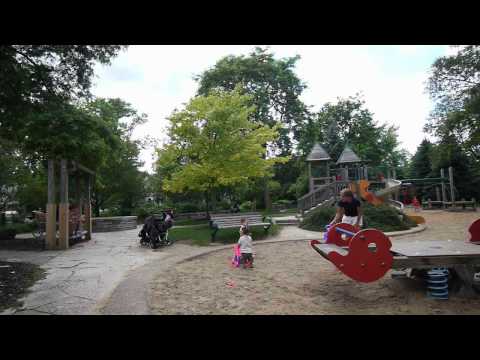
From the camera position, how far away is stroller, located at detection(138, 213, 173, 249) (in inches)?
392

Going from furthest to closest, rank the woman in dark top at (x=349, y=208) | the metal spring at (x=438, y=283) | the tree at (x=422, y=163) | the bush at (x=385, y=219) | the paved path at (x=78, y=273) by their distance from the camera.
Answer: the tree at (x=422, y=163), the bush at (x=385, y=219), the woman in dark top at (x=349, y=208), the metal spring at (x=438, y=283), the paved path at (x=78, y=273)

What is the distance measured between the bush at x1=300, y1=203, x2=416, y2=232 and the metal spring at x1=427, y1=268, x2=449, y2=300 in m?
7.46

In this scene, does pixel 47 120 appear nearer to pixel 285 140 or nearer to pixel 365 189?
pixel 365 189

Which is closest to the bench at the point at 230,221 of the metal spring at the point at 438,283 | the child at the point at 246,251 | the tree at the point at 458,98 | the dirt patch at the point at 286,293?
the child at the point at 246,251

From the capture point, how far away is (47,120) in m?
6.09

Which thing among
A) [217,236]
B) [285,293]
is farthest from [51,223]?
[285,293]

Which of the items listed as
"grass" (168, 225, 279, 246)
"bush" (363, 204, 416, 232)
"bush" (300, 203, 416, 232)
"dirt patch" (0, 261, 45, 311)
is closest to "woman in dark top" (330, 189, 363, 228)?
"grass" (168, 225, 279, 246)

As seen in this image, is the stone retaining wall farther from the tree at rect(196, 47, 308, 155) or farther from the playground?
the tree at rect(196, 47, 308, 155)

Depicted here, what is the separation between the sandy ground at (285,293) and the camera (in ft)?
13.9

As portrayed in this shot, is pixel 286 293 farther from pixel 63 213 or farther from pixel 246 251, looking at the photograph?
pixel 63 213

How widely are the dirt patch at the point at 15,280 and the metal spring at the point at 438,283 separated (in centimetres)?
583

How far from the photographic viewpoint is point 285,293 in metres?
5.00

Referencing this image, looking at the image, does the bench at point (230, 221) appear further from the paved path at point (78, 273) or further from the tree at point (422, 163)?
the tree at point (422, 163)
